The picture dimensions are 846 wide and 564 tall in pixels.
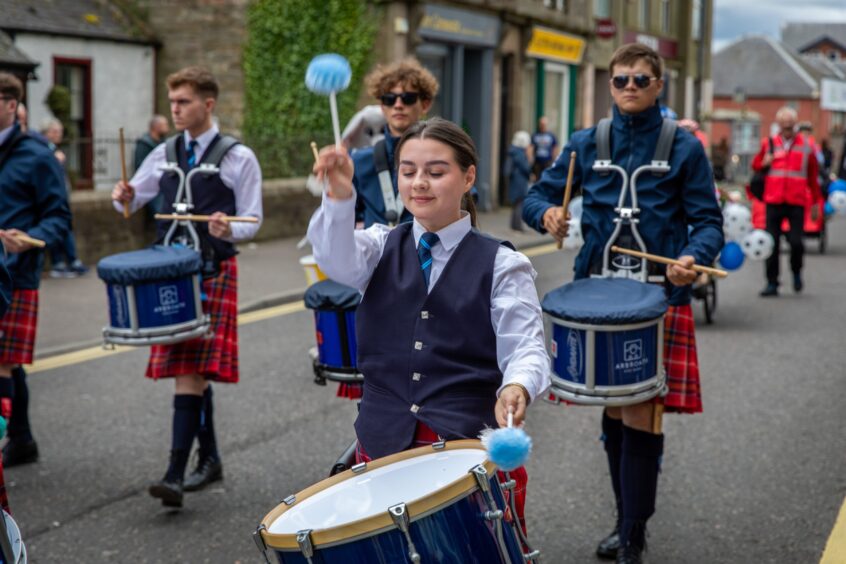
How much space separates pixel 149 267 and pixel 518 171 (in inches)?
569

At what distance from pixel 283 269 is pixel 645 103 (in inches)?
385

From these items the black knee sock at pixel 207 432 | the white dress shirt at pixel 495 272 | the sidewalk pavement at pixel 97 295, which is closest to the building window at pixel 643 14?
the sidewalk pavement at pixel 97 295

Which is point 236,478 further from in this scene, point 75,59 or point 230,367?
point 75,59

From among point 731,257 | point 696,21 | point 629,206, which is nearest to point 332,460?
point 629,206

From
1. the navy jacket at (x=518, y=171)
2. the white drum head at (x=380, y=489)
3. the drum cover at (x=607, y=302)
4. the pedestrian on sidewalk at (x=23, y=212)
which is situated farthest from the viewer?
the navy jacket at (x=518, y=171)

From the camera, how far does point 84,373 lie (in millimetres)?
8023

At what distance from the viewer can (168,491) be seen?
16.2 feet

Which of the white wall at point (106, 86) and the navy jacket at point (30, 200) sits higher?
the white wall at point (106, 86)

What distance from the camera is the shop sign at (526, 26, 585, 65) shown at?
25.8m

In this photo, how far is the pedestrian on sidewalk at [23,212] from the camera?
5434 millimetres

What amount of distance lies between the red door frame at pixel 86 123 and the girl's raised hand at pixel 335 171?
16.5 metres

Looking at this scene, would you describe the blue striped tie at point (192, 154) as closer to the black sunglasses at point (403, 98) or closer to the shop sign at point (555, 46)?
the black sunglasses at point (403, 98)

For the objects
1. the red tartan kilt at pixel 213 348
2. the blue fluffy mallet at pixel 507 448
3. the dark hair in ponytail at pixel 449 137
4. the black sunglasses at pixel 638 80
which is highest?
the black sunglasses at pixel 638 80

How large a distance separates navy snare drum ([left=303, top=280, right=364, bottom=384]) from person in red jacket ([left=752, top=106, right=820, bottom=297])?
8.04 meters
